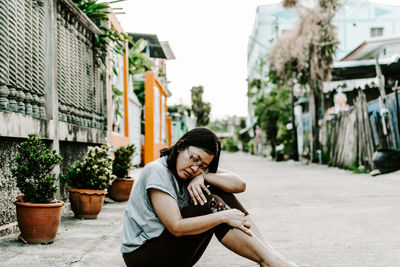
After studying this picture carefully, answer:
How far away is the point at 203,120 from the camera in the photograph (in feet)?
171

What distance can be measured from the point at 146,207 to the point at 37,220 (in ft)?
4.88

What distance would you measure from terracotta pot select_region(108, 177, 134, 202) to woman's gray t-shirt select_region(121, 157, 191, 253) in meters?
4.16

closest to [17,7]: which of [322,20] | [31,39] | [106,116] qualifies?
[31,39]

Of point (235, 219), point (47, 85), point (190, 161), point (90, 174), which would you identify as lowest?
point (235, 219)

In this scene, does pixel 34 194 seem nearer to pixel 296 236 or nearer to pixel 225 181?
pixel 225 181

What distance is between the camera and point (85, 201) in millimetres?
4977

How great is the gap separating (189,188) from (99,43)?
16.8ft

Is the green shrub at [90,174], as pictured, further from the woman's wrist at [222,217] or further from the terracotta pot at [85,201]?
the woman's wrist at [222,217]

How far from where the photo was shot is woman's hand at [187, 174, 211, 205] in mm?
2629

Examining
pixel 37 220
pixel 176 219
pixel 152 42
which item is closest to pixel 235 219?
pixel 176 219

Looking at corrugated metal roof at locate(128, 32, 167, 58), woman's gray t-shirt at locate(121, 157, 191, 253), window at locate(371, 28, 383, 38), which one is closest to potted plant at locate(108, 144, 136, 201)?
woman's gray t-shirt at locate(121, 157, 191, 253)

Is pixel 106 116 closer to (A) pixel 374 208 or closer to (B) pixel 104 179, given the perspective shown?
(B) pixel 104 179

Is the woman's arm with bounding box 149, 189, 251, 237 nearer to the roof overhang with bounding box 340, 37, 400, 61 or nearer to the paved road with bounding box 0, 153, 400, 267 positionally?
the paved road with bounding box 0, 153, 400, 267

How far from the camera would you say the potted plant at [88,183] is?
16.2 ft
